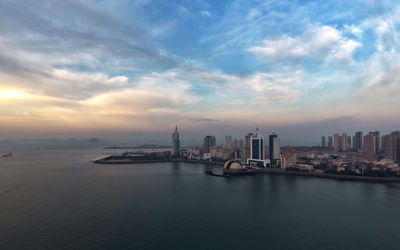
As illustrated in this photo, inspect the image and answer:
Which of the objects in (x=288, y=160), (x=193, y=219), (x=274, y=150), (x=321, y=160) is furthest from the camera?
(x=321, y=160)

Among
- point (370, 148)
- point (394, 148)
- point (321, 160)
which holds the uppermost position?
point (394, 148)

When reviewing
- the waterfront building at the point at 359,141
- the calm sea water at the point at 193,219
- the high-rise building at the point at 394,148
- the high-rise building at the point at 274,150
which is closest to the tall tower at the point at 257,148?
the high-rise building at the point at 274,150

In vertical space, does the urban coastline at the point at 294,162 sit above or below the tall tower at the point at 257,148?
below

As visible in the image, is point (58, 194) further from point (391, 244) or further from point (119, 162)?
point (119, 162)

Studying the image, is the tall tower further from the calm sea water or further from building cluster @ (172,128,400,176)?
the calm sea water

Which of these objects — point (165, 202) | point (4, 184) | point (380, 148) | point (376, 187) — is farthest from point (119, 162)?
point (380, 148)

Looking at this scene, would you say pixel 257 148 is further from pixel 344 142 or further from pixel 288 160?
pixel 344 142

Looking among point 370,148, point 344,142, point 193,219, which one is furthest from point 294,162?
point 344,142

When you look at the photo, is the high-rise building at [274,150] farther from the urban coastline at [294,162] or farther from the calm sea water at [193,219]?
the calm sea water at [193,219]

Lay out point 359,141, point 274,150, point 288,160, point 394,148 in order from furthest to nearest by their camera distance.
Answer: point 359,141
point 274,150
point 394,148
point 288,160
